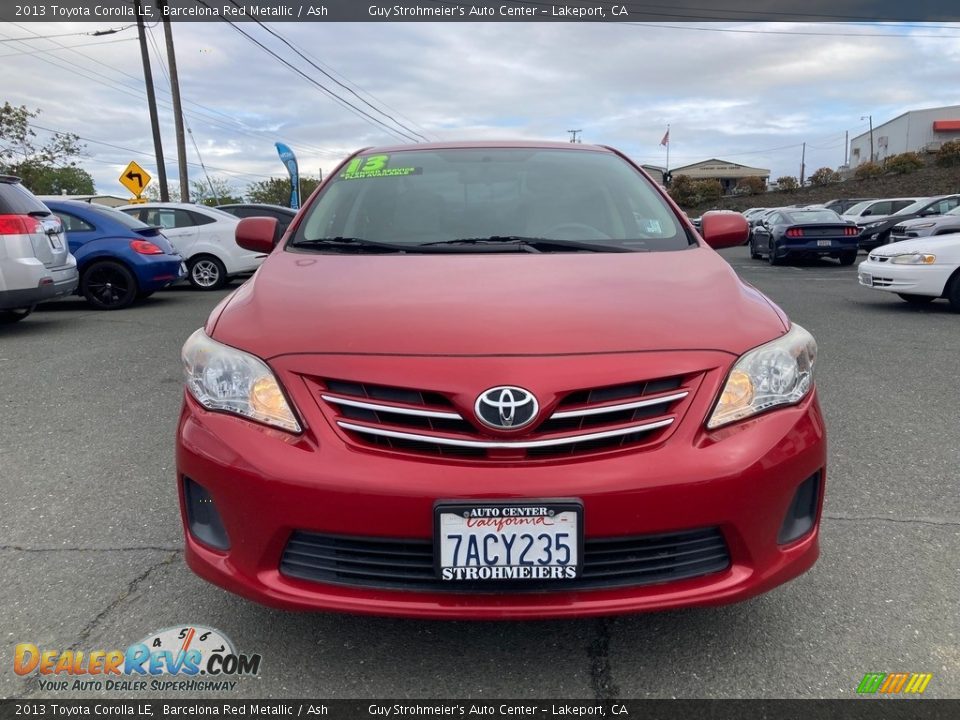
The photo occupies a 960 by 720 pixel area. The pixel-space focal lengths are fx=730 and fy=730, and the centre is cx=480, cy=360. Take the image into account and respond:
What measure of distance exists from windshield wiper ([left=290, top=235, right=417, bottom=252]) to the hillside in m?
38.4

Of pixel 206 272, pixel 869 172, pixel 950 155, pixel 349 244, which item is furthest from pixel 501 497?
pixel 869 172

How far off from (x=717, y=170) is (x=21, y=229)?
8048cm

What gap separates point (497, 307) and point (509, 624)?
0.99 metres

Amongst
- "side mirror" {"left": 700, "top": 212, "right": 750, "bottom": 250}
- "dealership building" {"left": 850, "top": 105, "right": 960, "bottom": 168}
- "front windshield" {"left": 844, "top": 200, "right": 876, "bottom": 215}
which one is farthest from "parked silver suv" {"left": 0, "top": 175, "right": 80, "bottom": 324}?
"dealership building" {"left": 850, "top": 105, "right": 960, "bottom": 168}

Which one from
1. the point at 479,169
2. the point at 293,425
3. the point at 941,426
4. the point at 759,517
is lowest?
the point at 941,426

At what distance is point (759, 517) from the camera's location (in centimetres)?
185

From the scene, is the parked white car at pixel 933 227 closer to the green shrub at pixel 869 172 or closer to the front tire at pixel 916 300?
the front tire at pixel 916 300

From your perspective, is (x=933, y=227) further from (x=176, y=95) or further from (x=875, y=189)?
(x=875, y=189)

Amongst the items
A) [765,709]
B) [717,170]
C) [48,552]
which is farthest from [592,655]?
[717,170]

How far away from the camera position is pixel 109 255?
9539 mm

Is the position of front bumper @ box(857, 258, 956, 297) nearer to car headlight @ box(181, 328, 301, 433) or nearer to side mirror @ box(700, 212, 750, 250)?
side mirror @ box(700, 212, 750, 250)

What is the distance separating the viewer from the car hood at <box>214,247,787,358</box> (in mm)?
1964

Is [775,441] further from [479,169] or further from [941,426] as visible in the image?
[941,426]

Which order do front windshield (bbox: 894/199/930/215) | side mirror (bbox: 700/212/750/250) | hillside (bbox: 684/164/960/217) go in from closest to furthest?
side mirror (bbox: 700/212/750/250) < front windshield (bbox: 894/199/930/215) < hillside (bbox: 684/164/960/217)
